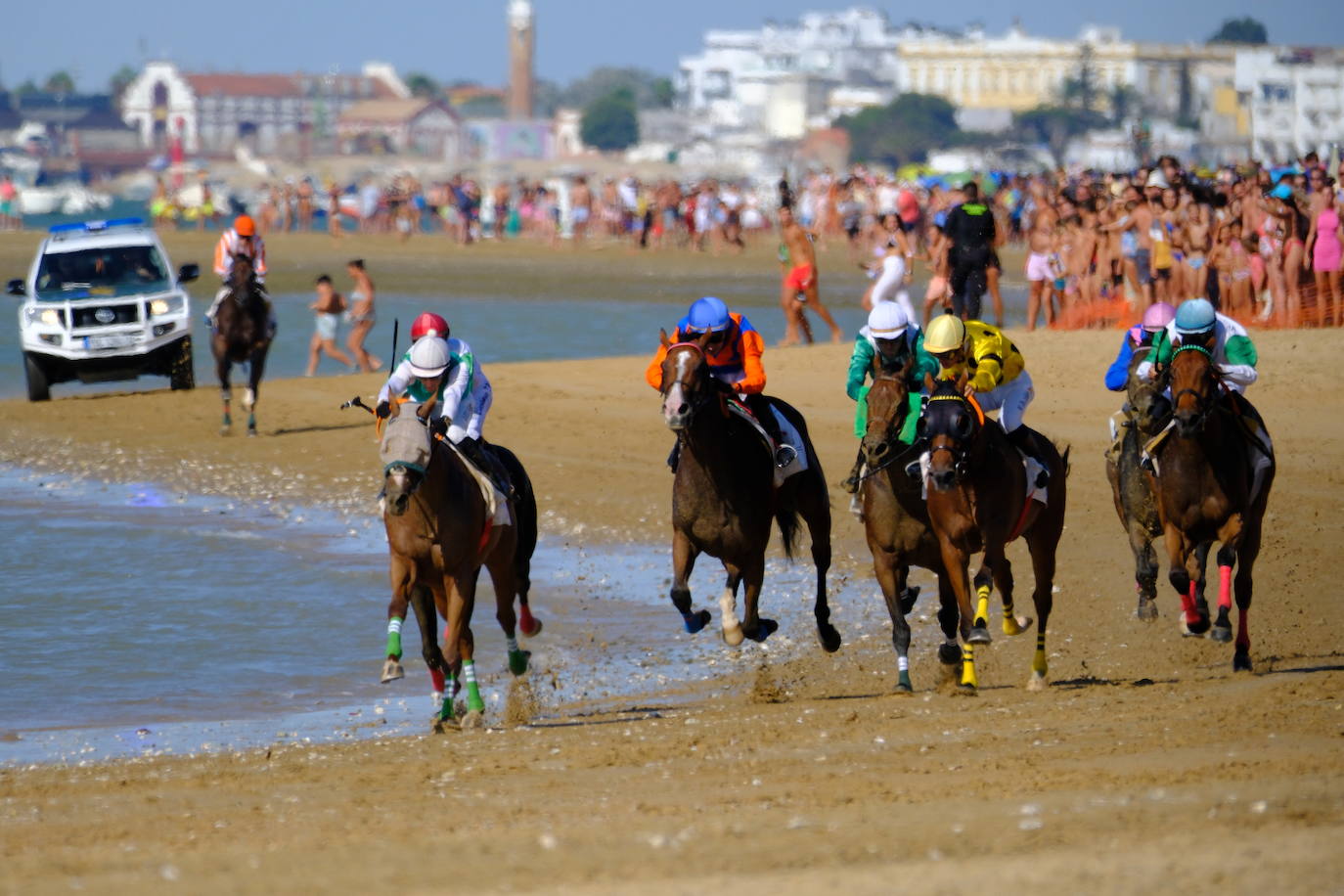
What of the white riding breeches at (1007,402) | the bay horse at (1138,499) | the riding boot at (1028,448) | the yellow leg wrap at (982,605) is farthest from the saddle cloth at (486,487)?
the bay horse at (1138,499)

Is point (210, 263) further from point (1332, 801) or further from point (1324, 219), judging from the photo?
point (1332, 801)

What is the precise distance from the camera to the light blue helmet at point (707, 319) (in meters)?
11.3

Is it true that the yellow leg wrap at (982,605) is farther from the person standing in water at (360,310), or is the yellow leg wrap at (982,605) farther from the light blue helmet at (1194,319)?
the person standing in water at (360,310)

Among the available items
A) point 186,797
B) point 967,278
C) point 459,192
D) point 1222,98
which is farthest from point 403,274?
point 1222,98

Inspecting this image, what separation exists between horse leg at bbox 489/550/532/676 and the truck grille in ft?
40.1

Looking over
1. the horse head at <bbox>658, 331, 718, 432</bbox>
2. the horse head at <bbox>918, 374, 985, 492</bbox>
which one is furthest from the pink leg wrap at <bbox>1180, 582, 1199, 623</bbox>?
the horse head at <bbox>658, 331, 718, 432</bbox>

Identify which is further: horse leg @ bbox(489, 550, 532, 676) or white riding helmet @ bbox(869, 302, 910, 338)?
horse leg @ bbox(489, 550, 532, 676)

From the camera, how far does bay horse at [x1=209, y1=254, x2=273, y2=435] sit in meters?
20.1

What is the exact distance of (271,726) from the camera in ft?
36.6

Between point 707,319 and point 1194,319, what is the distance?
2732 mm

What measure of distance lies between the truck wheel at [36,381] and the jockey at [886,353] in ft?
47.8

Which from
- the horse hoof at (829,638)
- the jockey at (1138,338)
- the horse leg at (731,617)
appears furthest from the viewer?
the jockey at (1138,338)

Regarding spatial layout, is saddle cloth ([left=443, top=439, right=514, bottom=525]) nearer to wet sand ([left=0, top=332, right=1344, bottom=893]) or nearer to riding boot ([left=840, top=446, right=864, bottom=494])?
wet sand ([left=0, top=332, right=1344, bottom=893])

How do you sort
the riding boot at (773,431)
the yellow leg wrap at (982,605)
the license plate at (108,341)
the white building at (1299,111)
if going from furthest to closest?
the white building at (1299,111) < the license plate at (108,341) < the riding boot at (773,431) < the yellow leg wrap at (982,605)
